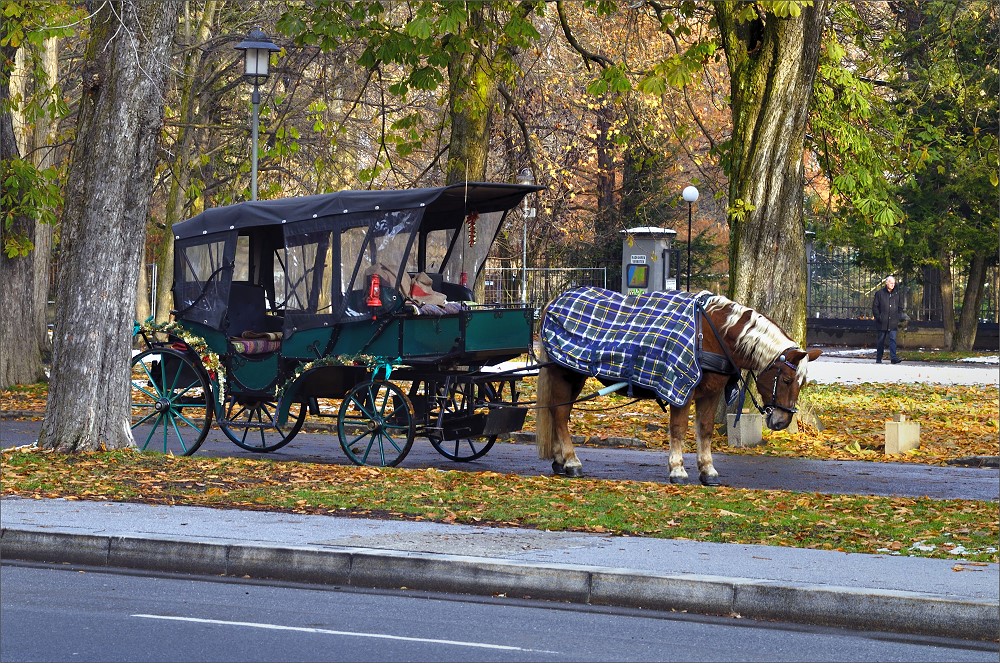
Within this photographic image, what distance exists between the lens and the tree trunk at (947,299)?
123ft

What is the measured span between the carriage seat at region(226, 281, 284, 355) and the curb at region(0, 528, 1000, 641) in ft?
18.3

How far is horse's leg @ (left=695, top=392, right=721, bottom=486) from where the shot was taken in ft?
42.8

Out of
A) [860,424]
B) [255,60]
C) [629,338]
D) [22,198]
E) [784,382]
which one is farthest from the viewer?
[22,198]

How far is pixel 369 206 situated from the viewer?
551 inches

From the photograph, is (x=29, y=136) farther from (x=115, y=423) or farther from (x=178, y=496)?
(x=178, y=496)

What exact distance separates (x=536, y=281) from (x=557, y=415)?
23.2 m

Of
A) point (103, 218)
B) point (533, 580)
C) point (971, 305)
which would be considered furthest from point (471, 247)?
point (971, 305)

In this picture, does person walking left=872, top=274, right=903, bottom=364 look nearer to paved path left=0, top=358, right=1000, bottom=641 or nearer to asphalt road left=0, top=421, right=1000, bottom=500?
asphalt road left=0, top=421, right=1000, bottom=500

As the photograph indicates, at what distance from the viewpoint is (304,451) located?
15711mm

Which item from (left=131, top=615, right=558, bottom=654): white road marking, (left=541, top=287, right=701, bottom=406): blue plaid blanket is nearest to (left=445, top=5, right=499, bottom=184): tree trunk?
(left=541, top=287, right=701, bottom=406): blue plaid blanket

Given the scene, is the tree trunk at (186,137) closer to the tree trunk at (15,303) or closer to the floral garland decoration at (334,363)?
the tree trunk at (15,303)

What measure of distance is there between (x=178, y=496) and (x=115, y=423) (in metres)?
2.75

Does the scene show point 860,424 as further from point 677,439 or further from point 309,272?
point 309,272

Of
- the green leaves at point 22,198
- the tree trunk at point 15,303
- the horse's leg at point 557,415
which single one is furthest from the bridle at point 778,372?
the tree trunk at point 15,303
